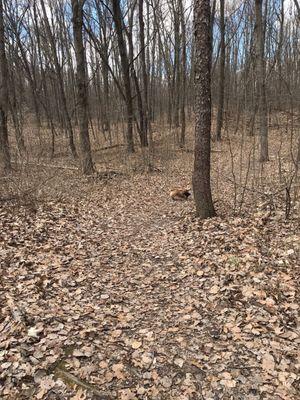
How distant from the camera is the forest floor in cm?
322

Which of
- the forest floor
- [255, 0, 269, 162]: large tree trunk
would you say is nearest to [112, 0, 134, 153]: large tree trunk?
[255, 0, 269, 162]: large tree trunk

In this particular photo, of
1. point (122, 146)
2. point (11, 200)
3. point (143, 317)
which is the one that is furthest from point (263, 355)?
point (122, 146)

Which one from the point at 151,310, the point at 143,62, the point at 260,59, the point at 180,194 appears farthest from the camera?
the point at 143,62

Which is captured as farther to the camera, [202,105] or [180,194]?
[180,194]

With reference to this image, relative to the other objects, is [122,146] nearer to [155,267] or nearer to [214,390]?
[155,267]

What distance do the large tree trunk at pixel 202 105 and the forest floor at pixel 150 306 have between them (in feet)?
1.74

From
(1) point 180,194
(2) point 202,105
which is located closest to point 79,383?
(2) point 202,105

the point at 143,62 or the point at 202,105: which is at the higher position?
the point at 143,62

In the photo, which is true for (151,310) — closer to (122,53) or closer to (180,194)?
(180,194)

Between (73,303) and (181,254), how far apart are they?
7.21 feet

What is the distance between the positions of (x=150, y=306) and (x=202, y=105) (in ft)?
13.3

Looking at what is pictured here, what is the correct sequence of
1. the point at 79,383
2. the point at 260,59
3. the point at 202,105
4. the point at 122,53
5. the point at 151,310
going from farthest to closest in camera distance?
the point at 122,53 → the point at 260,59 → the point at 202,105 → the point at 151,310 → the point at 79,383

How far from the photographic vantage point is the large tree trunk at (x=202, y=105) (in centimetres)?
630

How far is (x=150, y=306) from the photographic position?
4.53 metres
